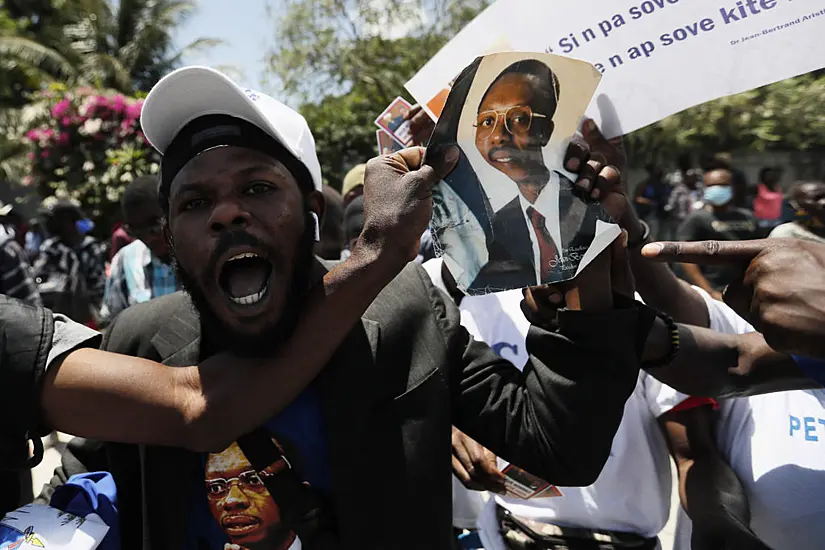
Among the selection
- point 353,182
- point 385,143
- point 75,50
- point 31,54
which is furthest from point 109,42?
point 385,143

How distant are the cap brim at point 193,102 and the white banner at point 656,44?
0.38 m

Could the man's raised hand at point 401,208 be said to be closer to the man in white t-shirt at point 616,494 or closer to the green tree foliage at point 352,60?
the man in white t-shirt at point 616,494

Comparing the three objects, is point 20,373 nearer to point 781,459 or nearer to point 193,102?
point 193,102

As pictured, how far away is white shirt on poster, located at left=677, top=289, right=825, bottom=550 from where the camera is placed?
1.73 m

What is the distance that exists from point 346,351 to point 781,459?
1248 millimetres

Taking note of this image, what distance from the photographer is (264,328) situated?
50.6 inches

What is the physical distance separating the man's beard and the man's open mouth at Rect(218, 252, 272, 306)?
0.18 ft

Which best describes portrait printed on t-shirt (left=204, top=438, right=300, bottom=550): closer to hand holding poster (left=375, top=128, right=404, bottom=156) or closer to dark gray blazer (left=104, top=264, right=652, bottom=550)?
dark gray blazer (left=104, top=264, right=652, bottom=550)

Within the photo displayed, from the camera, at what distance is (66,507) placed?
139 centimetres

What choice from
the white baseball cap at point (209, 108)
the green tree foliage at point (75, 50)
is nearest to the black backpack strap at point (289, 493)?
the white baseball cap at point (209, 108)

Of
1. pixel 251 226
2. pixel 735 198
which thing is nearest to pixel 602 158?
pixel 251 226

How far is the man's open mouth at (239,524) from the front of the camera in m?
1.34

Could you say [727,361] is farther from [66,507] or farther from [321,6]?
[321,6]

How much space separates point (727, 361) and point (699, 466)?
1.38ft
